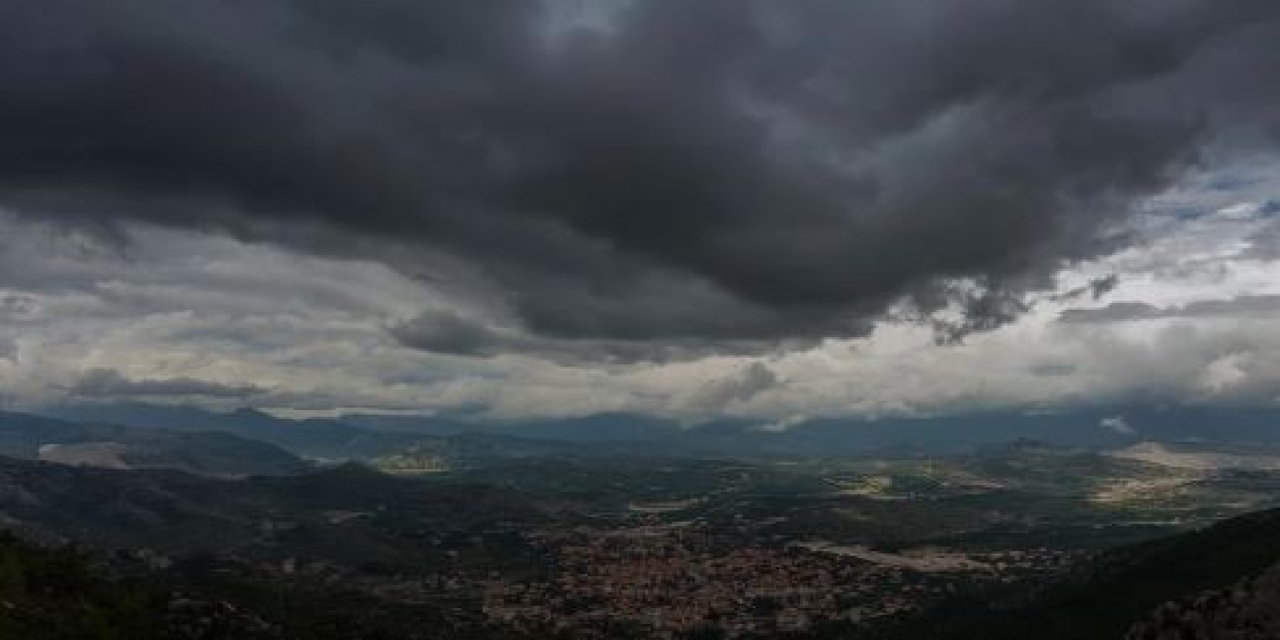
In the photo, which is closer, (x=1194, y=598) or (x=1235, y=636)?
(x=1235, y=636)

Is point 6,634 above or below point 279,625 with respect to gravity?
above

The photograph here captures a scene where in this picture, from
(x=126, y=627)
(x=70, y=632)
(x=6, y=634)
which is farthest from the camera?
(x=126, y=627)

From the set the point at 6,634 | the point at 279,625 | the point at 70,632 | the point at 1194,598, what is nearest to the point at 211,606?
the point at 279,625

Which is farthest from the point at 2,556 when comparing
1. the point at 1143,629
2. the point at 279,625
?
the point at 1143,629

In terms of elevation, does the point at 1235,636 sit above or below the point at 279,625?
above

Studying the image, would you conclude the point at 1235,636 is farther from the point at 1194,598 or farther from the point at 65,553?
the point at 65,553

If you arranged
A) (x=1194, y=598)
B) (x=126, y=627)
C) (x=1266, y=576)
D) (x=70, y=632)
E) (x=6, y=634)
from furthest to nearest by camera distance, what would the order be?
1. (x=1194, y=598)
2. (x=1266, y=576)
3. (x=126, y=627)
4. (x=70, y=632)
5. (x=6, y=634)

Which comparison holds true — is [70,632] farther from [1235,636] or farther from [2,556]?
[1235,636]

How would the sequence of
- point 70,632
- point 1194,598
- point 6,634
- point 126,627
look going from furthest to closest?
point 1194,598 < point 126,627 < point 70,632 < point 6,634

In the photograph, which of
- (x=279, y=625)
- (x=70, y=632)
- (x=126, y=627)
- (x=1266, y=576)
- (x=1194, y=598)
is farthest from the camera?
(x=279, y=625)
